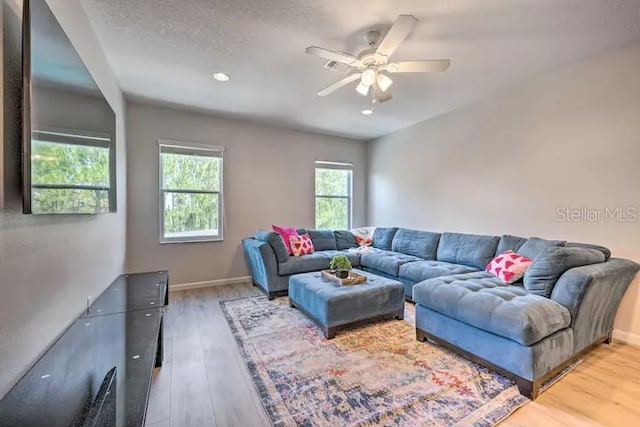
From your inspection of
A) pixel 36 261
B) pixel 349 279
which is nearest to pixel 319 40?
pixel 349 279

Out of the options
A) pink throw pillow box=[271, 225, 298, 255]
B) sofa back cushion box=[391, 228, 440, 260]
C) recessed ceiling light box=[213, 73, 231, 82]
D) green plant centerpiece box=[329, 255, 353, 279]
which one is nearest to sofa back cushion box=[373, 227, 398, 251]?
sofa back cushion box=[391, 228, 440, 260]

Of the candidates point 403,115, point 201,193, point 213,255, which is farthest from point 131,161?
point 403,115

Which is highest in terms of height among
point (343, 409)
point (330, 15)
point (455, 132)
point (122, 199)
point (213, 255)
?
point (330, 15)

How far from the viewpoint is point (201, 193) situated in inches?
173

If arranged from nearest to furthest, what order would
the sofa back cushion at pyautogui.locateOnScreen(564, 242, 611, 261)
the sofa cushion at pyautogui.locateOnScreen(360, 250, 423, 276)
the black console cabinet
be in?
the black console cabinet, the sofa back cushion at pyautogui.locateOnScreen(564, 242, 611, 261), the sofa cushion at pyautogui.locateOnScreen(360, 250, 423, 276)

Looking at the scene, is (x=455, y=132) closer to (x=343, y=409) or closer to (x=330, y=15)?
(x=330, y=15)

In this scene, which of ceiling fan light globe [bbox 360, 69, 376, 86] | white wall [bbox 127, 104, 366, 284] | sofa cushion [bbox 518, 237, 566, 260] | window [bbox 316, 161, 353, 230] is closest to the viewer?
ceiling fan light globe [bbox 360, 69, 376, 86]

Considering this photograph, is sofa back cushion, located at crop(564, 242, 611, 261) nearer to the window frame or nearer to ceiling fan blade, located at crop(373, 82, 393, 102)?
ceiling fan blade, located at crop(373, 82, 393, 102)

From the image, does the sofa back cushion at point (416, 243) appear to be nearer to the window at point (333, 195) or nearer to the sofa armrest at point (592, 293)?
the window at point (333, 195)

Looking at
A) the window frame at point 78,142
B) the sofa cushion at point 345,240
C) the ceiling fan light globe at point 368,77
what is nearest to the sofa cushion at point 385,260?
the sofa cushion at point 345,240

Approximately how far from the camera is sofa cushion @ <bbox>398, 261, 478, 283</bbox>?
336cm

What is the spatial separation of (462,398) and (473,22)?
2635 millimetres

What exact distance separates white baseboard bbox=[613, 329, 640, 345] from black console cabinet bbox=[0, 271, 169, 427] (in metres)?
3.72

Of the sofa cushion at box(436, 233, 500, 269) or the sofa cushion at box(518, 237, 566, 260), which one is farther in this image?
the sofa cushion at box(436, 233, 500, 269)
